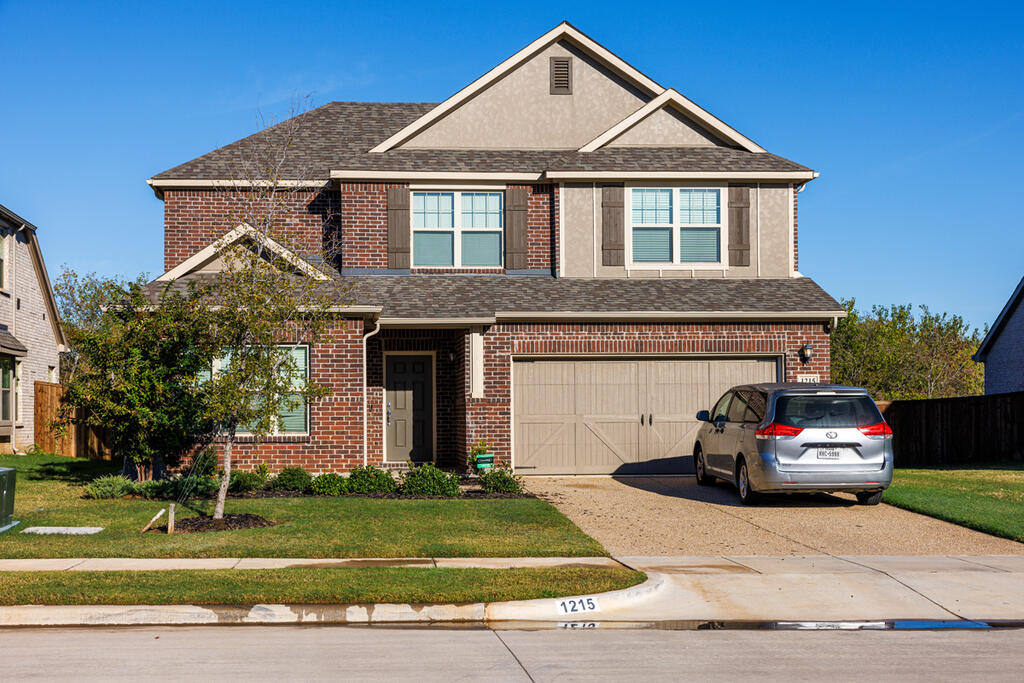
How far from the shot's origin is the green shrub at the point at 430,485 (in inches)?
601

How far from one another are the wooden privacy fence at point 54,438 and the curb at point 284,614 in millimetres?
18591

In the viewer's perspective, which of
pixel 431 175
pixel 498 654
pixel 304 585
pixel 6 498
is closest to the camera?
pixel 498 654

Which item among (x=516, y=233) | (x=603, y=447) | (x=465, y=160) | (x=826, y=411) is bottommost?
(x=603, y=447)

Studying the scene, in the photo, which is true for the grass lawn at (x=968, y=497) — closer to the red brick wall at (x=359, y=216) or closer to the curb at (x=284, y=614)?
the curb at (x=284, y=614)

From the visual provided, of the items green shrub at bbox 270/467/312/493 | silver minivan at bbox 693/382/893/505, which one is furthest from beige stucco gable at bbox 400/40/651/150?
silver minivan at bbox 693/382/893/505

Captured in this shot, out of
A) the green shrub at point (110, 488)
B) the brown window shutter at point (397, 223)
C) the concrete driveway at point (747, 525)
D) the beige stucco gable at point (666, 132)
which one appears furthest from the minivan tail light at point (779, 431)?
the green shrub at point (110, 488)

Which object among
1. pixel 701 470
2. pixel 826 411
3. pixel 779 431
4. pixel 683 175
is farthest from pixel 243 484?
pixel 683 175

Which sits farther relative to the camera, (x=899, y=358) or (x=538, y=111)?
(x=899, y=358)

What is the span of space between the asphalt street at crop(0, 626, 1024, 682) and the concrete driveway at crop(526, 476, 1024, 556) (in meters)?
3.54

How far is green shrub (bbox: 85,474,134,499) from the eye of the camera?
596 inches

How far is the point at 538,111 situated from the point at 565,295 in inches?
176

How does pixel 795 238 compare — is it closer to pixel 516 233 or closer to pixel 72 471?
pixel 516 233

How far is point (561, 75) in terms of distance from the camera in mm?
20844

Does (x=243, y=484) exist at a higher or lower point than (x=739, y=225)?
lower
